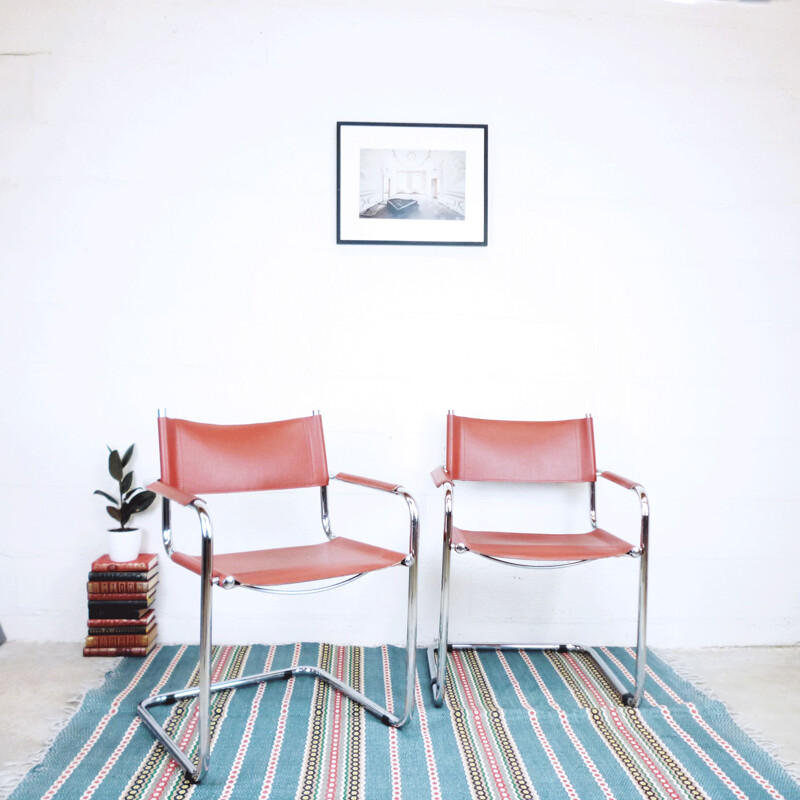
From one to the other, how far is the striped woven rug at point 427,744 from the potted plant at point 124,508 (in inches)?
14.1

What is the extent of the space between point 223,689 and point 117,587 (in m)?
0.53

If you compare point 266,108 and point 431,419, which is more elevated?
point 266,108

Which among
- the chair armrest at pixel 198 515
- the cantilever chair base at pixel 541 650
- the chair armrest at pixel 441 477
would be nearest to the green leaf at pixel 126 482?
A: the chair armrest at pixel 198 515

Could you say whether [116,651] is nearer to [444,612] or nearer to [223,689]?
[223,689]

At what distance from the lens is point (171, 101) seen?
2.54 meters

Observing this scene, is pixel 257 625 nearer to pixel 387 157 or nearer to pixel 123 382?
pixel 123 382

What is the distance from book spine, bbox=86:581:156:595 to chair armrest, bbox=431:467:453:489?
3.35ft

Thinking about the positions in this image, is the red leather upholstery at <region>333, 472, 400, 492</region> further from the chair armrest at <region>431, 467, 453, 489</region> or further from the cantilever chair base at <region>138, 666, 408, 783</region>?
the cantilever chair base at <region>138, 666, 408, 783</region>

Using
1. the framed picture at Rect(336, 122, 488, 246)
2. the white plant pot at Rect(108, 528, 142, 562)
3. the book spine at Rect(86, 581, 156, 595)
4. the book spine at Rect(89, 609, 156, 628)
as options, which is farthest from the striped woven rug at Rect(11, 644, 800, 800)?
the framed picture at Rect(336, 122, 488, 246)

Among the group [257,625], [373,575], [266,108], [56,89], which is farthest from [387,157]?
[257,625]

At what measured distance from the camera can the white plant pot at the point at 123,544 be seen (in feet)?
7.95

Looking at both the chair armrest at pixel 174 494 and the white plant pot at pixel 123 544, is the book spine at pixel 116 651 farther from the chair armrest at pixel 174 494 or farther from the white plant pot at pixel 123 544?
the chair armrest at pixel 174 494

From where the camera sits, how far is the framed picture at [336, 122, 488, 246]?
8.40 ft

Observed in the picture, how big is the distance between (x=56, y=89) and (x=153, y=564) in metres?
1.67
